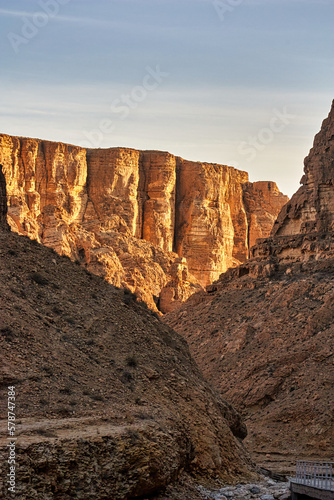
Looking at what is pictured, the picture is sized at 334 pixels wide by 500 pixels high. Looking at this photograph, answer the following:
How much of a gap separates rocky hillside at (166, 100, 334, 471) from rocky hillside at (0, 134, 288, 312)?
1021 inches

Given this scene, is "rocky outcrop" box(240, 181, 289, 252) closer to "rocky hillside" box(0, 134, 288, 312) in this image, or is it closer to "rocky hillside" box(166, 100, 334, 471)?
"rocky hillside" box(0, 134, 288, 312)

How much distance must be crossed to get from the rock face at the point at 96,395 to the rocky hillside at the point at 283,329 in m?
12.1

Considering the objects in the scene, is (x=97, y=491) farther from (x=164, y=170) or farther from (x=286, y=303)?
(x=164, y=170)

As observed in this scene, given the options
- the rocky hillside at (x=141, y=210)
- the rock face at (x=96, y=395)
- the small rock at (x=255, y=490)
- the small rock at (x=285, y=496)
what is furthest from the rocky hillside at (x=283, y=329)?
the rocky hillside at (x=141, y=210)

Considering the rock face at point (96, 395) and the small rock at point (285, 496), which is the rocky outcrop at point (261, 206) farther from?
the small rock at point (285, 496)

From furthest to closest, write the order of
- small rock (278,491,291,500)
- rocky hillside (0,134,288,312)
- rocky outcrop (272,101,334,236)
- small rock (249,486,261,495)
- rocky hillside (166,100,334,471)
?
rocky hillside (0,134,288,312) < rocky outcrop (272,101,334,236) < rocky hillside (166,100,334,471) < small rock (278,491,291,500) < small rock (249,486,261,495)

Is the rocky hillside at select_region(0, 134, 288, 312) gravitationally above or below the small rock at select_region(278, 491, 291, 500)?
above

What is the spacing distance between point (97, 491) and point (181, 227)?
102 m

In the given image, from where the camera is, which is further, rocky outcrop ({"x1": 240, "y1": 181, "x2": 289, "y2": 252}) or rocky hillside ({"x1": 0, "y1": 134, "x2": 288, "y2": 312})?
rocky outcrop ({"x1": 240, "y1": 181, "x2": 289, "y2": 252})

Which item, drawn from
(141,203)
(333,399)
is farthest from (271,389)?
(141,203)

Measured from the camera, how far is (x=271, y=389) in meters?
49.8

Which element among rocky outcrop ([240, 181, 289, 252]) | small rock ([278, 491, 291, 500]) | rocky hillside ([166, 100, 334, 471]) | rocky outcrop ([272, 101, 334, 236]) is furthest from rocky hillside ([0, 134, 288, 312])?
small rock ([278, 491, 291, 500])

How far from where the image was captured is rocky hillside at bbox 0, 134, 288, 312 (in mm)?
95812

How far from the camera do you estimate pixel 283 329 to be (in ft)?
180
